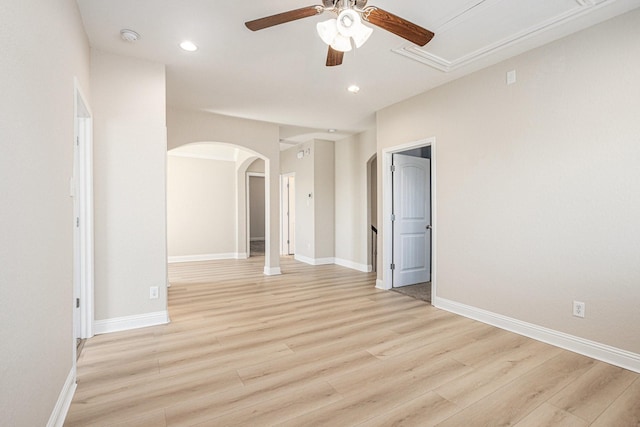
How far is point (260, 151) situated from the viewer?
18.0 ft

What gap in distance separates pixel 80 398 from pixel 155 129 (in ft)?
8.01

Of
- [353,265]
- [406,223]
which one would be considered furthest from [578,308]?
[353,265]

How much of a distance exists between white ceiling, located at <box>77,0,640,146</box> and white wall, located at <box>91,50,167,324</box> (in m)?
0.29

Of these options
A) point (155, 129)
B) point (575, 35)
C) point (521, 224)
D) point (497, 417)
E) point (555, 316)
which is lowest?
point (497, 417)

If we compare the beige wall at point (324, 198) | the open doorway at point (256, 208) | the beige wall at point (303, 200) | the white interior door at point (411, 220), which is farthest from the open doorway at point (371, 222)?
the open doorway at point (256, 208)

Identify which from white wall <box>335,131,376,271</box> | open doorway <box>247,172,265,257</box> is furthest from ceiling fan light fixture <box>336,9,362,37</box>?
open doorway <box>247,172,265,257</box>

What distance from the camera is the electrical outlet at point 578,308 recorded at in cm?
263

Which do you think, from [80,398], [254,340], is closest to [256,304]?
[254,340]

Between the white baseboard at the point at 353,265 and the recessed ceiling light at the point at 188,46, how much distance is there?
472cm

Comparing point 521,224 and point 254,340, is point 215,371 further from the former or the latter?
point 521,224

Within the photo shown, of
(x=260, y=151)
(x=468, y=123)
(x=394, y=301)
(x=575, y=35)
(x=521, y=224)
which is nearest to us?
(x=575, y=35)

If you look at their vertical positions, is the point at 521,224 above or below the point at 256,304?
above

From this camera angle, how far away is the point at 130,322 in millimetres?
3109

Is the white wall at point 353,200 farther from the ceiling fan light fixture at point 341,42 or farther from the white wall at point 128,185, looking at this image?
the ceiling fan light fixture at point 341,42
